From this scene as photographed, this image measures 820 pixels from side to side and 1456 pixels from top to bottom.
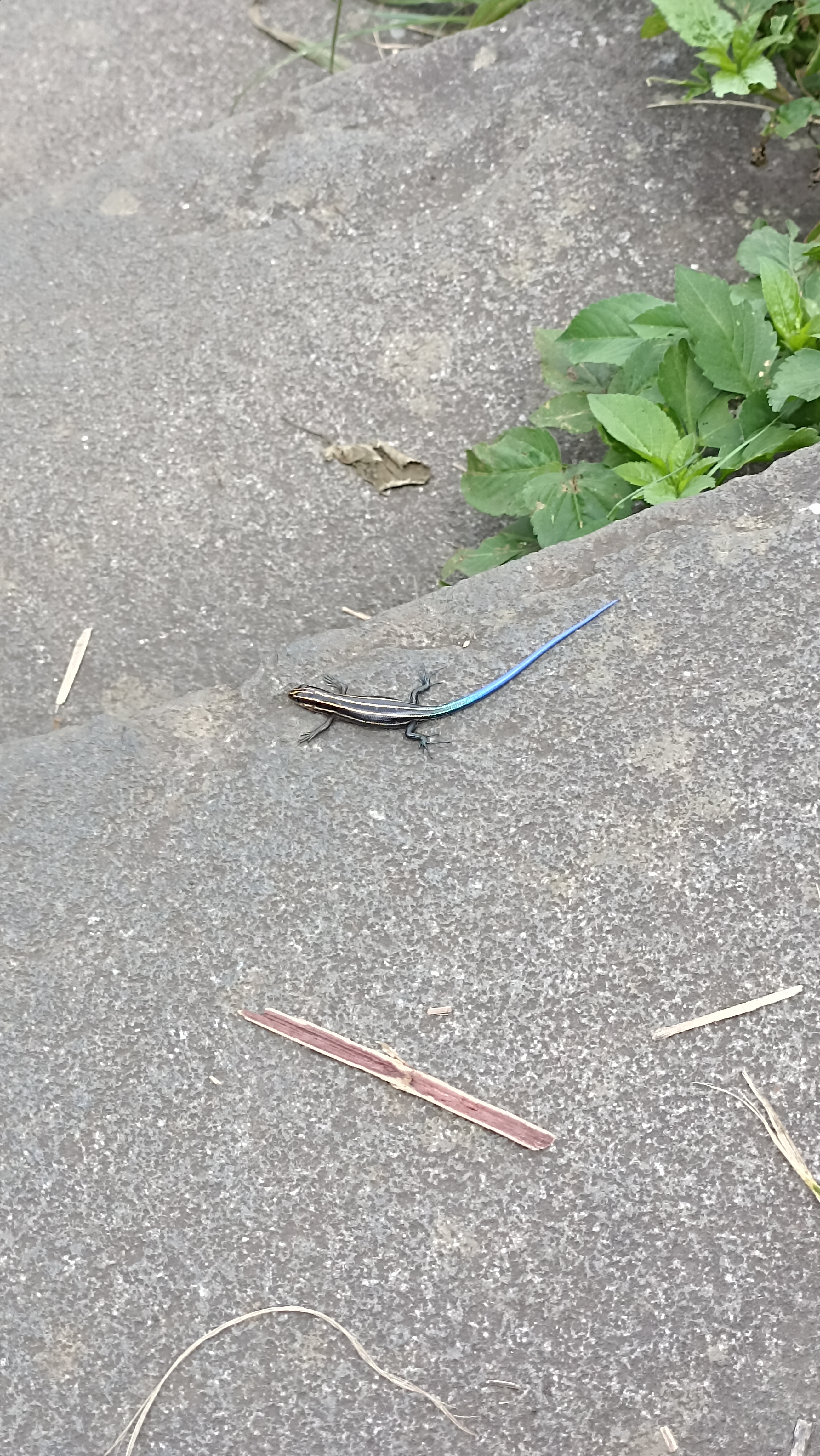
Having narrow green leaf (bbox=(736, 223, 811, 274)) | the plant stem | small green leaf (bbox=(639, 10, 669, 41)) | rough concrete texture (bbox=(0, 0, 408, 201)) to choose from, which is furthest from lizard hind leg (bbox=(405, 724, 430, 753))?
rough concrete texture (bbox=(0, 0, 408, 201))

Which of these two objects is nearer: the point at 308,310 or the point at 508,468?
the point at 508,468

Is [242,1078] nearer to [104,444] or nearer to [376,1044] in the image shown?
[376,1044]

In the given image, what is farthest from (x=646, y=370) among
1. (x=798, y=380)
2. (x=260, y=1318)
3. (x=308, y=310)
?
(x=260, y=1318)

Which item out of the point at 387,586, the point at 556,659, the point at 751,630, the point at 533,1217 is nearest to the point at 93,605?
the point at 387,586

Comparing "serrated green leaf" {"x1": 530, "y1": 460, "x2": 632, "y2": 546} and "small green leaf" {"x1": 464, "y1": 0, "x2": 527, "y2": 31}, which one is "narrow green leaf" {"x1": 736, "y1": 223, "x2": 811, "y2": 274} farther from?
"small green leaf" {"x1": 464, "y1": 0, "x2": 527, "y2": 31}

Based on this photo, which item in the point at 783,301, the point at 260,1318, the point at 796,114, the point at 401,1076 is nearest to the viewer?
the point at 260,1318

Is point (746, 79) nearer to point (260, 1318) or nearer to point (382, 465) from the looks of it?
point (382, 465)
